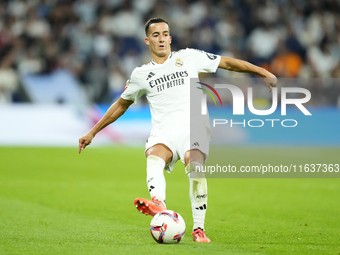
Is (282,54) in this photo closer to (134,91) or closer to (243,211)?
(243,211)

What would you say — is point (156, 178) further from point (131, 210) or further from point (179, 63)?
point (131, 210)

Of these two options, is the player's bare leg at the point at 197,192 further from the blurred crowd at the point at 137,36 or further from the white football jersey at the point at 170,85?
the blurred crowd at the point at 137,36

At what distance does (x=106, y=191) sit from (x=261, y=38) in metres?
Answer: 12.2

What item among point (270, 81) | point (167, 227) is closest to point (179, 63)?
point (270, 81)

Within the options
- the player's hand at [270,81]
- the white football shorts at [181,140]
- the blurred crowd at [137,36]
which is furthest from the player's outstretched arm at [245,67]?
the blurred crowd at [137,36]

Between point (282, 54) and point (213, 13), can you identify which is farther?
point (213, 13)

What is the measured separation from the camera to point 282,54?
1925cm

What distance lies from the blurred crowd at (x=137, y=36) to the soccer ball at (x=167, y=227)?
504 inches

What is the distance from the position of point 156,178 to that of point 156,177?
0.04ft

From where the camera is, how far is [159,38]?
583cm

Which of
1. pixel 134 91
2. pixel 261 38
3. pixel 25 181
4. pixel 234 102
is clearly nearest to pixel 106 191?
pixel 25 181

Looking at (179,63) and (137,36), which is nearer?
(179,63)

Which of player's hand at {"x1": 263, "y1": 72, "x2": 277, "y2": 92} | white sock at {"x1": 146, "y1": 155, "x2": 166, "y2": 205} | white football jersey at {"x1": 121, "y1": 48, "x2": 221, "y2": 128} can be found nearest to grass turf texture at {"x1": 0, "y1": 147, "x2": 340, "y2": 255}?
white sock at {"x1": 146, "y1": 155, "x2": 166, "y2": 205}

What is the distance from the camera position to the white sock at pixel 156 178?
5.38 meters
